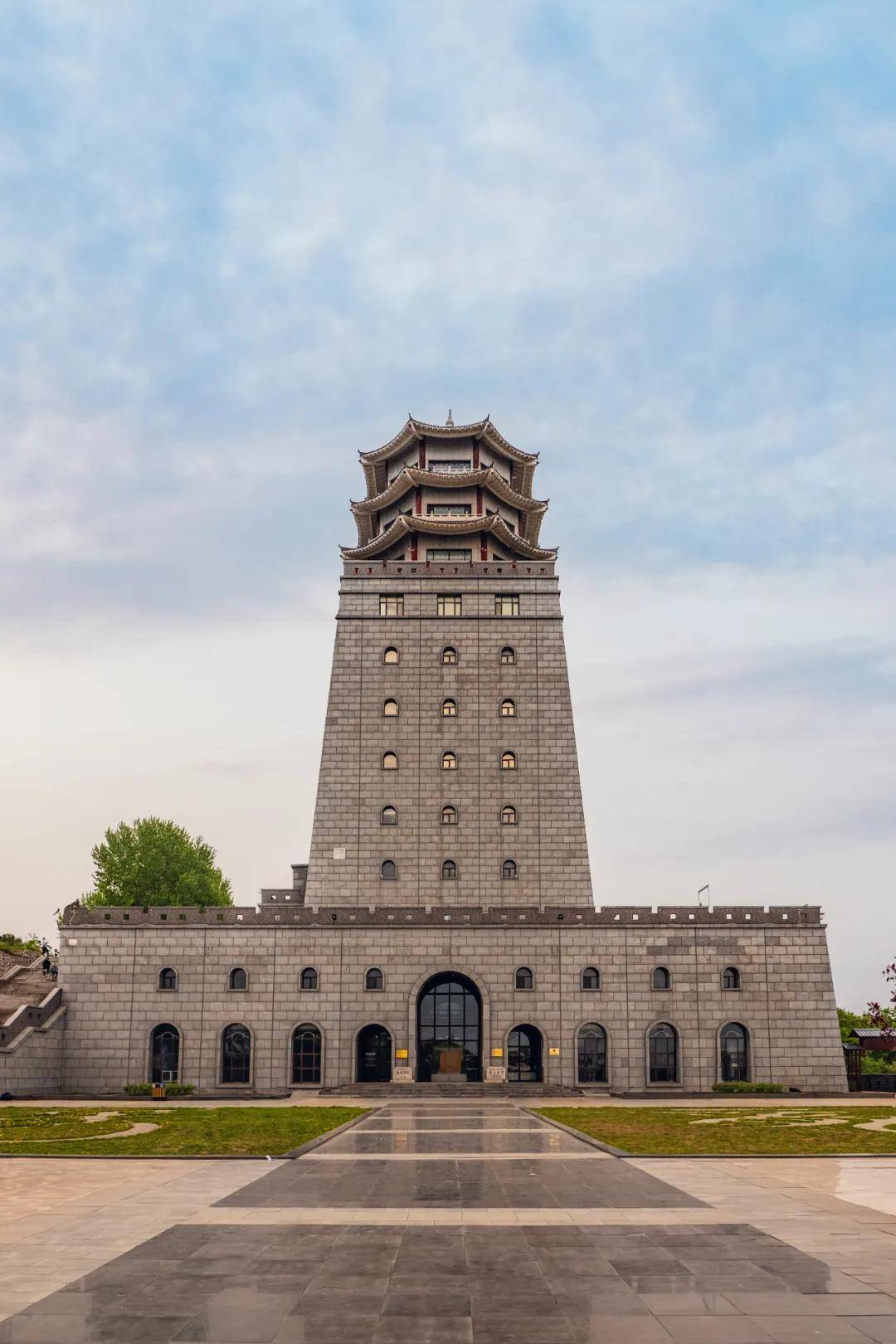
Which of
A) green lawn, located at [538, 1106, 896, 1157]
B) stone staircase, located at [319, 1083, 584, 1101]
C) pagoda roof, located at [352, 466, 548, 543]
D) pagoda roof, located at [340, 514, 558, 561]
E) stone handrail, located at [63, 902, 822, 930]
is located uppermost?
pagoda roof, located at [352, 466, 548, 543]

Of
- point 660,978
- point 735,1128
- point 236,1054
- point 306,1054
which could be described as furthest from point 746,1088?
point 236,1054

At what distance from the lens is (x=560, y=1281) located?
12.1m

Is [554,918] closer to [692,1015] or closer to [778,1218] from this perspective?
[692,1015]

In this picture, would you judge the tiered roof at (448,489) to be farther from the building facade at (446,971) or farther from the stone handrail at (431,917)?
the stone handrail at (431,917)

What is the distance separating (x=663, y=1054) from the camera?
56.2 metres

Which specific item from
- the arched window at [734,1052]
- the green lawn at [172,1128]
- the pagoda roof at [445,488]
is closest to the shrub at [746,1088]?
the arched window at [734,1052]

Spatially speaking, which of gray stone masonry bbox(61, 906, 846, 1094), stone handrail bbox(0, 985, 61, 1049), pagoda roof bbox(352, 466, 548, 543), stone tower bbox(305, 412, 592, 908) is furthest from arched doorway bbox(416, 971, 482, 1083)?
pagoda roof bbox(352, 466, 548, 543)

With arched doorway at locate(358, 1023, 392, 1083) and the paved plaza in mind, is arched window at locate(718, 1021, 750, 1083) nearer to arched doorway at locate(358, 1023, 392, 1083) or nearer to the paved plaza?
arched doorway at locate(358, 1023, 392, 1083)

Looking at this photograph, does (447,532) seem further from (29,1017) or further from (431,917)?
(29,1017)

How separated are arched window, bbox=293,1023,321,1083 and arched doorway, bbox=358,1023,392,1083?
6.78ft

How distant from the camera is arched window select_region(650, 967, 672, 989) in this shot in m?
57.0

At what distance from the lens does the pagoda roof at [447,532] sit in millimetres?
70062

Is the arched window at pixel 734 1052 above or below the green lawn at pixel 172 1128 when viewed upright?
above

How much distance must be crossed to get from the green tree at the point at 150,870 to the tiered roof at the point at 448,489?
96.3 feet
